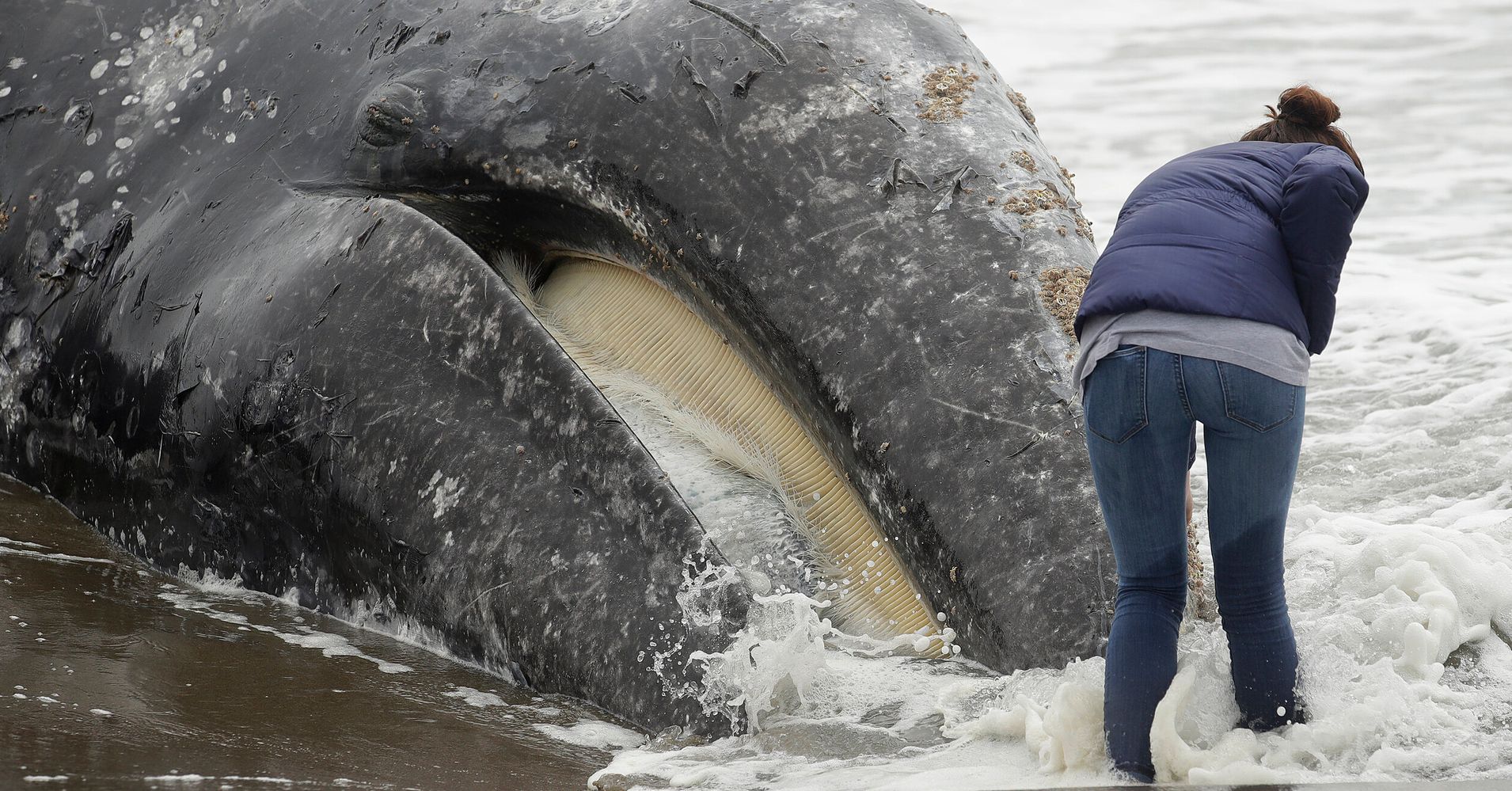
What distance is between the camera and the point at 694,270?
13.1 ft

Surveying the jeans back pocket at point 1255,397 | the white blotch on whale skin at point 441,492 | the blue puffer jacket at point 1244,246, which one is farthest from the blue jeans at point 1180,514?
the white blotch on whale skin at point 441,492

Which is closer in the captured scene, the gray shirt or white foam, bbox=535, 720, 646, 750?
the gray shirt

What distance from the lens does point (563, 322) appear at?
4406mm

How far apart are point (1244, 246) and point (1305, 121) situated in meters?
0.49

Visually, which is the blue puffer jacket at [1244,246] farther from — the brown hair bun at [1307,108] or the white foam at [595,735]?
the white foam at [595,735]

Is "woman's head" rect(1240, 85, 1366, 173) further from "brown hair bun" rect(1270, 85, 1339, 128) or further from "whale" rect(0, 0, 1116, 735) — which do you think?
"whale" rect(0, 0, 1116, 735)

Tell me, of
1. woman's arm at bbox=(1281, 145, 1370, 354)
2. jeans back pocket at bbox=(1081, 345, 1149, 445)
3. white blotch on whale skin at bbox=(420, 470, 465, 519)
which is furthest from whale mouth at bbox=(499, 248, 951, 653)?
woman's arm at bbox=(1281, 145, 1370, 354)

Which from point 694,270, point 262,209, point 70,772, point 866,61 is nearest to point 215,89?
point 262,209

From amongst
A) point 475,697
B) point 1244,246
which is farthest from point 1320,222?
point 475,697

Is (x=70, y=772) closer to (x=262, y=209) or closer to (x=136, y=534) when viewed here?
(x=136, y=534)

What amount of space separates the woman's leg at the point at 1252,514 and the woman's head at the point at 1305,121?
65cm

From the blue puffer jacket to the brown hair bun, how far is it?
0.17 metres

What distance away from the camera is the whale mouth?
11.9 feet

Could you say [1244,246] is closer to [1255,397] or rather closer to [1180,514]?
[1255,397]
